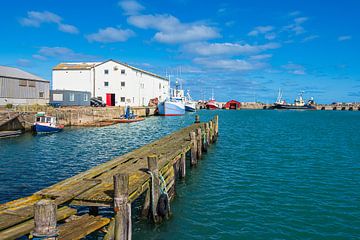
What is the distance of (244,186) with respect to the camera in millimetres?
15695

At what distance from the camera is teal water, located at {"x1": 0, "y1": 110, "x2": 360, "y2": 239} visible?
10.7m

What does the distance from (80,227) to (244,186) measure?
10571 millimetres

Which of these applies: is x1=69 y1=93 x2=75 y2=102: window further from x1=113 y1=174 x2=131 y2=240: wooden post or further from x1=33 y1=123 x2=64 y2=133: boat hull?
x1=113 y1=174 x2=131 y2=240: wooden post

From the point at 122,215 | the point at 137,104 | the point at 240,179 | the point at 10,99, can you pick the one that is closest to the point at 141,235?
the point at 122,215

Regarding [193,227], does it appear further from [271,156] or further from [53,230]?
[271,156]

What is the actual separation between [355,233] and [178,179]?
897 centimetres

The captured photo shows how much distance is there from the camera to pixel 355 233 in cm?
1065

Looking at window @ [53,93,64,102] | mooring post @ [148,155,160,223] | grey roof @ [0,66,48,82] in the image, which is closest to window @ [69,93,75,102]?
window @ [53,93,64,102]

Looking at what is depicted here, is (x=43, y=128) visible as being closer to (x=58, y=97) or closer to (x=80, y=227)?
(x=58, y=97)

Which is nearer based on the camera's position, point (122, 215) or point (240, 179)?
point (122, 215)

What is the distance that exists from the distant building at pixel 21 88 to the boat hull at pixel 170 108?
32097mm

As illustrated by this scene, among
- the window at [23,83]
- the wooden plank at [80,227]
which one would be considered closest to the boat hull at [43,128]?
the window at [23,83]

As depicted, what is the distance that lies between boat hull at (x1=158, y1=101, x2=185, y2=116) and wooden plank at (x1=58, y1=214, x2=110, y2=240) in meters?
69.6

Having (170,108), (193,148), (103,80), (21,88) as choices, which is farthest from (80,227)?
(170,108)
